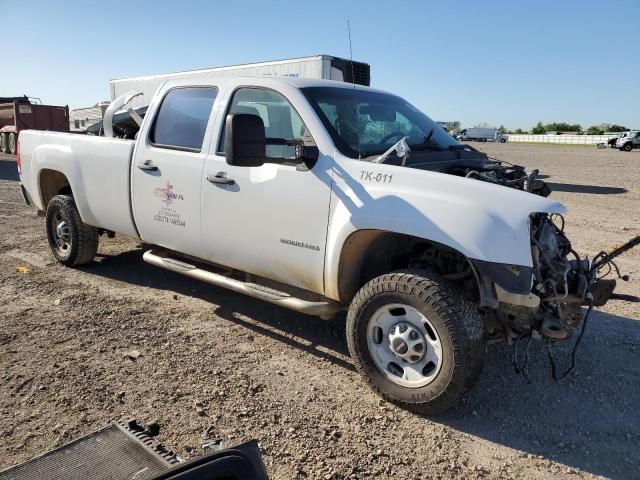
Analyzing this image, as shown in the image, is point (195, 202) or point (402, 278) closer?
point (402, 278)

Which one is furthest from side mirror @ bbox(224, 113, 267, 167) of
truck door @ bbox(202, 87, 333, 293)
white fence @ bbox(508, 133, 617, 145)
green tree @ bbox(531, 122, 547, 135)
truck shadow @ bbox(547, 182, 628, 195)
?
green tree @ bbox(531, 122, 547, 135)

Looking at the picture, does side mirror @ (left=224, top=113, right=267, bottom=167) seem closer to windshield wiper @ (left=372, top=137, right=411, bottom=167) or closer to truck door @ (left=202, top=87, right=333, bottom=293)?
truck door @ (left=202, top=87, right=333, bottom=293)

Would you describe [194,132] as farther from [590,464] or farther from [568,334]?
[590,464]

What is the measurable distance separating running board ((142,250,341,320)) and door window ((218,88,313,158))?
102 cm

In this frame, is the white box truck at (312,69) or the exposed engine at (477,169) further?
the white box truck at (312,69)

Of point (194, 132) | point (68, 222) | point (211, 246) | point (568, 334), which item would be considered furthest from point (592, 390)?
point (68, 222)

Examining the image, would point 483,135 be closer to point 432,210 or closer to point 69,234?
point 69,234

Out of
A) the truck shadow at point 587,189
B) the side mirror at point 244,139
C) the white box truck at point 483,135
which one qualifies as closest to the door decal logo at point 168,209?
the side mirror at point 244,139

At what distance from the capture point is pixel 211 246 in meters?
4.31

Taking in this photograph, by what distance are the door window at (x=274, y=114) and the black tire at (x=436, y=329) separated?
1.21m

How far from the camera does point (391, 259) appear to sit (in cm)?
384

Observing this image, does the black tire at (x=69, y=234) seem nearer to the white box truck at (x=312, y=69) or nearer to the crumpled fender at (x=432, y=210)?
the crumpled fender at (x=432, y=210)

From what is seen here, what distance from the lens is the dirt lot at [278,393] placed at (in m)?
2.90

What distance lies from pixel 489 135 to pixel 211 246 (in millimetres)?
77562
